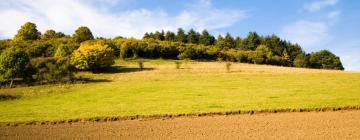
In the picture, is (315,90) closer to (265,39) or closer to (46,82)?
(46,82)

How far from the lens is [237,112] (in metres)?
36.7

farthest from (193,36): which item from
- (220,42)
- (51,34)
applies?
(51,34)

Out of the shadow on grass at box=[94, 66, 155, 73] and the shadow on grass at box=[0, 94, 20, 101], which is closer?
the shadow on grass at box=[0, 94, 20, 101]

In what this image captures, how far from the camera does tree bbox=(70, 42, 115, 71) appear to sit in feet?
258

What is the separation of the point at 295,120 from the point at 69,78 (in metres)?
44.7

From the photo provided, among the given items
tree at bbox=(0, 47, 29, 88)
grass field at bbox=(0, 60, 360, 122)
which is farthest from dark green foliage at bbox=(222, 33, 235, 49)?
tree at bbox=(0, 47, 29, 88)

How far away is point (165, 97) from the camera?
1863 inches

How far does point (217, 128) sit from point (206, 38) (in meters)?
139

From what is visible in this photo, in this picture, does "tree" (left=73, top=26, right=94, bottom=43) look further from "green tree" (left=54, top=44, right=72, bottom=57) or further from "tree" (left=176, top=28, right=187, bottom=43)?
"tree" (left=176, top=28, right=187, bottom=43)

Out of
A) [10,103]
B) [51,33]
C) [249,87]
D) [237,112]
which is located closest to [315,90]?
[249,87]

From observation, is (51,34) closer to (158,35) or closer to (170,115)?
(158,35)

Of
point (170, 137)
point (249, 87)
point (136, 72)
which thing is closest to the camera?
point (170, 137)

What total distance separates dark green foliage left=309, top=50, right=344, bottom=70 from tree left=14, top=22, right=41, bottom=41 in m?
94.1

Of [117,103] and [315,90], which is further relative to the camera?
[315,90]
